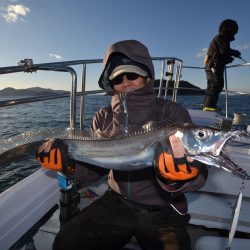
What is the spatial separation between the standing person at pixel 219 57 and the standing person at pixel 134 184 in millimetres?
5738

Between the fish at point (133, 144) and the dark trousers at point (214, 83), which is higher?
the dark trousers at point (214, 83)

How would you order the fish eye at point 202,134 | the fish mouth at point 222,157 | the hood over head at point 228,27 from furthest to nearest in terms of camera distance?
the hood over head at point 228,27
the fish eye at point 202,134
the fish mouth at point 222,157

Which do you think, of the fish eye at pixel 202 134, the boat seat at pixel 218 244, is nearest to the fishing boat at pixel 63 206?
the boat seat at pixel 218 244

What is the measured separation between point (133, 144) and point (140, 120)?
59cm

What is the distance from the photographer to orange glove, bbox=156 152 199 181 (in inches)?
90.3

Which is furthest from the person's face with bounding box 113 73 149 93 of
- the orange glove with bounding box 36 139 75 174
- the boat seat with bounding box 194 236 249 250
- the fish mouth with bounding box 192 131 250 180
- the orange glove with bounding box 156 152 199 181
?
the boat seat with bounding box 194 236 249 250

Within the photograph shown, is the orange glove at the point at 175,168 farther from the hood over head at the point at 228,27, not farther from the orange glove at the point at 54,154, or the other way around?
the hood over head at the point at 228,27

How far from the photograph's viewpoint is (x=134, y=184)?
9.46 ft

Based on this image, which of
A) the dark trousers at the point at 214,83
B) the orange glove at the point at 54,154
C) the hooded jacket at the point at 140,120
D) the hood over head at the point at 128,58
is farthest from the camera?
the dark trousers at the point at 214,83

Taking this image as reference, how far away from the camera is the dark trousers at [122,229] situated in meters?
2.54

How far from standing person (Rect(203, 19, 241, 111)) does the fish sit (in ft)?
21.7

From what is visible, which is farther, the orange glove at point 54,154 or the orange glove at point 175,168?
the orange glove at point 54,154

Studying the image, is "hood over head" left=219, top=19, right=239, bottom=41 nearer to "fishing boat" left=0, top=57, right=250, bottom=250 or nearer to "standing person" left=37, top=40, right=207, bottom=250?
"fishing boat" left=0, top=57, right=250, bottom=250

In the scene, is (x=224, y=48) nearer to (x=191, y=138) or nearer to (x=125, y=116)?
(x=125, y=116)
